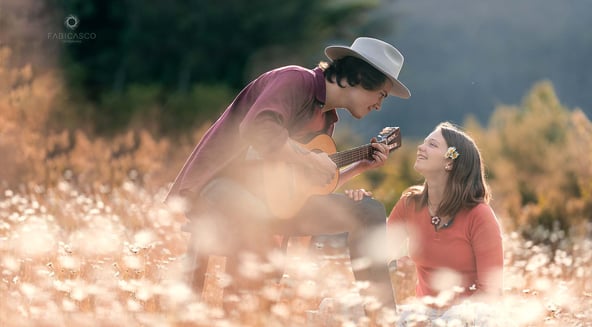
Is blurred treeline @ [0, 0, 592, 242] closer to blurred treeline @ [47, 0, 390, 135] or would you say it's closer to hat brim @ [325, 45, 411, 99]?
blurred treeline @ [47, 0, 390, 135]

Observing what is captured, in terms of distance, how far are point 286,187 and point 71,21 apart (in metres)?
12.4

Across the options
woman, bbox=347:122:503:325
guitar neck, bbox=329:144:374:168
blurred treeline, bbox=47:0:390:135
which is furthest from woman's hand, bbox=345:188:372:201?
blurred treeline, bbox=47:0:390:135

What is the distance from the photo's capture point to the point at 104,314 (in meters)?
3.54

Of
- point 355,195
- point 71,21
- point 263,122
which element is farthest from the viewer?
point 71,21

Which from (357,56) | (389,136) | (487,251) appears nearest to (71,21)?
(389,136)

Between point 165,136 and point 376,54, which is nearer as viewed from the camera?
point 376,54

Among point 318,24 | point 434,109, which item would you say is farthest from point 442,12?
point 318,24

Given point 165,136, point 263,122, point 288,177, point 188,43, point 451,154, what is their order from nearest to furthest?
point 263,122
point 288,177
point 451,154
point 165,136
point 188,43

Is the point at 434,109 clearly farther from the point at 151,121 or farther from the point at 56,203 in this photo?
the point at 56,203

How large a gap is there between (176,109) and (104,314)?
1172 cm

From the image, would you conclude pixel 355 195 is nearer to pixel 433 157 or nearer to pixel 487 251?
pixel 433 157

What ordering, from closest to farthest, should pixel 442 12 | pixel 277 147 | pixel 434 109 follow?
pixel 277 147, pixel 434 109, pixel 442 12

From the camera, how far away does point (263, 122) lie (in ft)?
12.5

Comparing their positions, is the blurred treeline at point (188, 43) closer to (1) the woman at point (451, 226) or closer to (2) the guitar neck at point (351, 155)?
(2) the guitar neck at point (351, 155)
